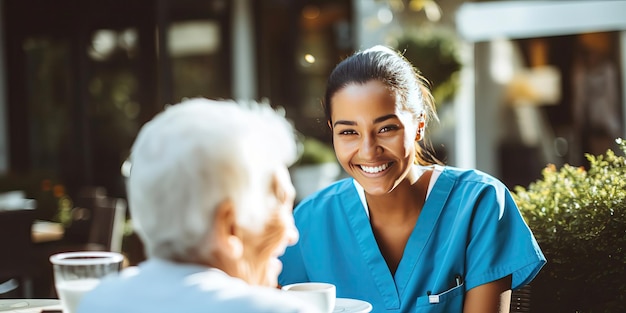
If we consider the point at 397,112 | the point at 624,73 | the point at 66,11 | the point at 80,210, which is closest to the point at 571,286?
the point at 397,112

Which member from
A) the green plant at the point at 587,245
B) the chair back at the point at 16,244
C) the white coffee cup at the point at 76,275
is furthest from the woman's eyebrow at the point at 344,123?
the chair back at the point at 16,244

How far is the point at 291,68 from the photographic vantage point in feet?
25.7

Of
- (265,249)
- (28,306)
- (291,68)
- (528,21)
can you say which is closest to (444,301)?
(265,249)

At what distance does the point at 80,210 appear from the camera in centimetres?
576

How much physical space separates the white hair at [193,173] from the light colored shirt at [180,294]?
35 mm

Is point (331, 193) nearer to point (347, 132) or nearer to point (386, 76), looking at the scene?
point (347, 132)

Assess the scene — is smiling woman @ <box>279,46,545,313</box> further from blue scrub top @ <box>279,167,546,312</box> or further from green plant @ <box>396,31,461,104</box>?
green plant @ <box>396,31,461,104</box>

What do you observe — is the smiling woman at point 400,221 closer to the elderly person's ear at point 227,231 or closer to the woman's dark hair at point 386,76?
the woman's dark hair at point 386,76

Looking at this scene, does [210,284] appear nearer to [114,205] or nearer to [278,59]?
[114,205]

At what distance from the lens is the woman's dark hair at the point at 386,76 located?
1946mm

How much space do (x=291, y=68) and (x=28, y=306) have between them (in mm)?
5946

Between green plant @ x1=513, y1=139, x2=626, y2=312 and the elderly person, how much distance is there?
3.52ft

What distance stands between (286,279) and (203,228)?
1.06 meters

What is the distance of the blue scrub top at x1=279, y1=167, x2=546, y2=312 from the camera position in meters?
1.85
